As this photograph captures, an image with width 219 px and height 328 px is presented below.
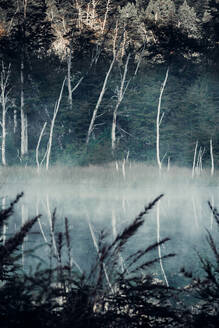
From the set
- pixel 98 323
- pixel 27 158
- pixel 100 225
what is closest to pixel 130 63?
pixel 27 158

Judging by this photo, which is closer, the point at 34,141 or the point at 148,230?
the point at 148,230

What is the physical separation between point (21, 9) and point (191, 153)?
13.9m

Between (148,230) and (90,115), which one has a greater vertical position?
(90,115)

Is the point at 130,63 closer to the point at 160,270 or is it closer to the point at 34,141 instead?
the point at 34,141

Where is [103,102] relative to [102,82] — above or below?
below

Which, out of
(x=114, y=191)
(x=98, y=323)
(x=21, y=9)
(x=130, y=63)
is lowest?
(x=114, y=191)

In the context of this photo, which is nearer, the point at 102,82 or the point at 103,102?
the point at 103,102

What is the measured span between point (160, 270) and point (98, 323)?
17.8 feet

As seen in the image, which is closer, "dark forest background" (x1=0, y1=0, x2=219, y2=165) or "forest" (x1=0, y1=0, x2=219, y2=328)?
"forest" (x1=0, y1=0, x2=219, y2=328)

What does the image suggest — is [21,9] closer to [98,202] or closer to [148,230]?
[98,202]

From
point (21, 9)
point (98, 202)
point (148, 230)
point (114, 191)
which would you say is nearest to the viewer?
point (148, 230)

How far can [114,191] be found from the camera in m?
22.5

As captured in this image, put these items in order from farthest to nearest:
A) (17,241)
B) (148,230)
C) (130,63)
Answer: (130,63) < (148,230) < (17,241)

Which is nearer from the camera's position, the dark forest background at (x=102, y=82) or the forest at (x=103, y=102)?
the forest at (x=103, y=102)
